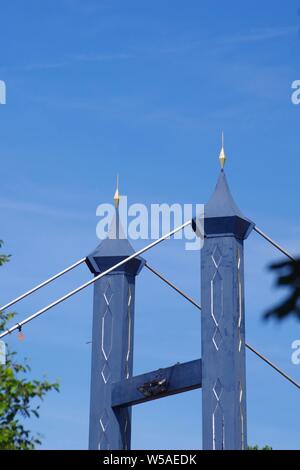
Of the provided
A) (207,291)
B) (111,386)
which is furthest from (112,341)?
(207,291)

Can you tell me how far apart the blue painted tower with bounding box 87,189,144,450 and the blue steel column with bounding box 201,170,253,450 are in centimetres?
369

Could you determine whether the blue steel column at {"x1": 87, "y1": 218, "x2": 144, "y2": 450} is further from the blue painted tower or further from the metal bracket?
the metal bracket

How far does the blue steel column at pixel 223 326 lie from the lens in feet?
77.4

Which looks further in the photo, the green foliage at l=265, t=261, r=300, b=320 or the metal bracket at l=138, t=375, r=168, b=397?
the metal bracket at l=138, t=375, r=168, b=397

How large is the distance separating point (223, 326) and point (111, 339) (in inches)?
173

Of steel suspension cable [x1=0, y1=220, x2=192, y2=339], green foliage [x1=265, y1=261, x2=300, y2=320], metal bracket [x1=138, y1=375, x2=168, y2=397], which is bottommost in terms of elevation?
green foliage [x1=265, y1=261, x2=300, y2=320]

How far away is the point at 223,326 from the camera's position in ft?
79.6

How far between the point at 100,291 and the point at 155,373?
11.2 feet

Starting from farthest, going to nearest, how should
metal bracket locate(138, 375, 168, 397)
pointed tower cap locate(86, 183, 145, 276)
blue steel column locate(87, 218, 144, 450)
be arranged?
pointed tower cap locate(86, 183, 145, 276) < blue steel column locate(87, 218, 144, 450) < metal bracket locate(138, 375, 168, 397)

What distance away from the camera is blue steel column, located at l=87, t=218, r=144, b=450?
27.0 metres

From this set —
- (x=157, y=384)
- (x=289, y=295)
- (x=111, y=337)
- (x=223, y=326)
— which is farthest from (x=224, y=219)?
(x=289, y=295)

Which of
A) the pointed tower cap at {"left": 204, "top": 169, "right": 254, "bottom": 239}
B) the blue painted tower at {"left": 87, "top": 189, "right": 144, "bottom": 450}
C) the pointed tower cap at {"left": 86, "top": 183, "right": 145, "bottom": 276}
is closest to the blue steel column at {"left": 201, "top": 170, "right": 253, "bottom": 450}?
the pointed tower cap at {"left": 204, "top": 169, "right": 254, "bottom": 239}
